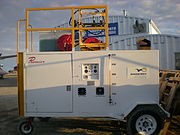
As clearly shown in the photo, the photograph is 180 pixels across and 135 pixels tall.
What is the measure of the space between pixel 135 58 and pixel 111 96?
3.74 feet

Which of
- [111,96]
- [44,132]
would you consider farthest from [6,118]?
[111,96]

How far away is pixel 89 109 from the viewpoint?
4.75 m

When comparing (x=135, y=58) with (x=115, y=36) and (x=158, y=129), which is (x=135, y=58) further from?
(x=115, y=36)

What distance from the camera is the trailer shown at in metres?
4.69

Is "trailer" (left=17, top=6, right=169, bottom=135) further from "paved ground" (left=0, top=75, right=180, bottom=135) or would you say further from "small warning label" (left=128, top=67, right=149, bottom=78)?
"paved ground" (left=0, top=75, right=180, bottom=135)

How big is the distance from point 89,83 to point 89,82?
26mm

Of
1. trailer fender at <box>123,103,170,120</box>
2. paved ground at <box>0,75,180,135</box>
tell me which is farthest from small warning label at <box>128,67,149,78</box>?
paved ground at <box>0,75,180,135</box>

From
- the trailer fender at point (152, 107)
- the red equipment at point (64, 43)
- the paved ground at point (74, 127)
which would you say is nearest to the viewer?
the trailer fender at point (152, 107)

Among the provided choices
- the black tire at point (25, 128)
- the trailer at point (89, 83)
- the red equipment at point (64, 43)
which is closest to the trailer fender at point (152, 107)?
the trailer at point (89, 83)

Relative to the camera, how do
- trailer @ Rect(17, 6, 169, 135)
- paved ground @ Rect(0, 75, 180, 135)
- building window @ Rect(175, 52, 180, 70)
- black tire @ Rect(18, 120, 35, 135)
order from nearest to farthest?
trailer @ Rect(17, 6, 169, 135) → black tire @ Rect(18, 120, 35, 135) → paved ground @ Rect(0, 75, 180, 135) → building window @ Rect(175, 52, 180, 70)

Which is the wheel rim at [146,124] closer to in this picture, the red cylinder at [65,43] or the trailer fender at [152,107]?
the trailer fender at [152,107]

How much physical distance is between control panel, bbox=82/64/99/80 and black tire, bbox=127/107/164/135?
1.33 m

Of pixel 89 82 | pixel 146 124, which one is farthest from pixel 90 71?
pixel 146 124

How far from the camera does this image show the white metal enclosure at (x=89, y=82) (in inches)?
185
